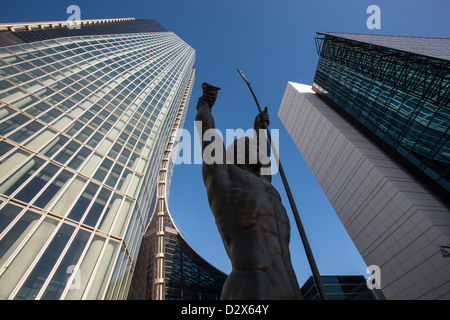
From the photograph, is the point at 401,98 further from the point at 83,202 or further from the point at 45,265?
the point at 45,265

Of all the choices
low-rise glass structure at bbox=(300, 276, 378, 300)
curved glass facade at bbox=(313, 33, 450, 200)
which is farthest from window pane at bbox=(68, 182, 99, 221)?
low-rise glass structure at bbox=(300, 276, 378, 300)

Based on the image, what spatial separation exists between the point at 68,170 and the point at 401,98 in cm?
2935

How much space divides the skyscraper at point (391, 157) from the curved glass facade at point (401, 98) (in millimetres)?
97

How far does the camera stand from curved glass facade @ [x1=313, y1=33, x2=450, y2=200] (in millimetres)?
18606

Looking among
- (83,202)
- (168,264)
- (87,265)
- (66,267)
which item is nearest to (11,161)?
(83,202)

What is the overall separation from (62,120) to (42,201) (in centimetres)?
620

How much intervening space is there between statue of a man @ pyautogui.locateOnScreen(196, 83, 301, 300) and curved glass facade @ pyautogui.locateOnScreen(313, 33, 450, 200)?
22.5 metres

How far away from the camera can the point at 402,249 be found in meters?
16.5

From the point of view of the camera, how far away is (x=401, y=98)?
23.3 m

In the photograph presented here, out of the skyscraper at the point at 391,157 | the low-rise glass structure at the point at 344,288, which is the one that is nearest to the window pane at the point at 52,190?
the skyscraper at the point at 391,157

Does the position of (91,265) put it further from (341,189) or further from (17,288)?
(341,189)

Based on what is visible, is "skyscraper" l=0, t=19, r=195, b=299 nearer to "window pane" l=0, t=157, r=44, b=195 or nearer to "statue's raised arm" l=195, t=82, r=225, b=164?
"window pane" l=0, t=157, r=44, b=195

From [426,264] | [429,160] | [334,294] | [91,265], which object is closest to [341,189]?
[429,160]
